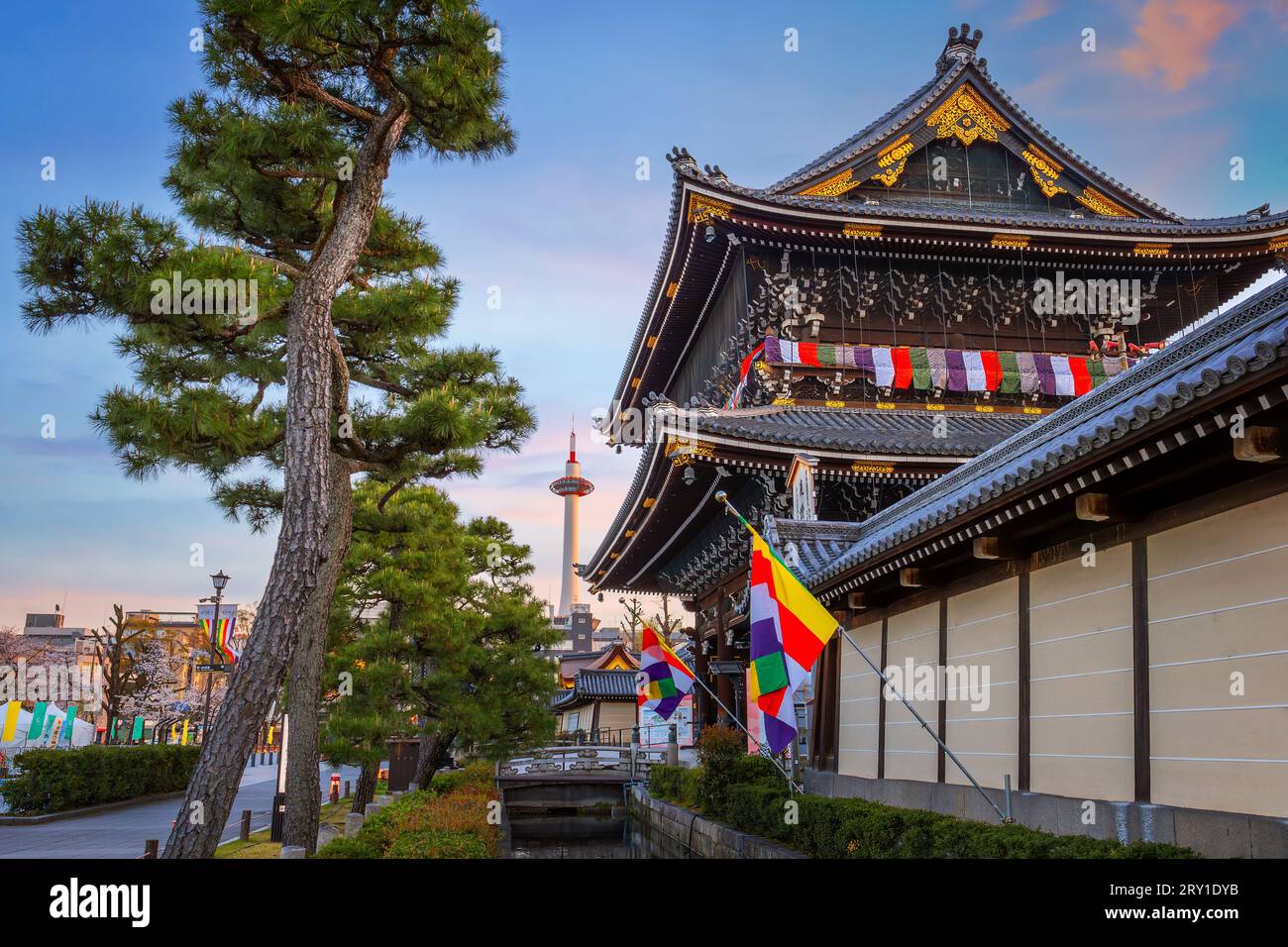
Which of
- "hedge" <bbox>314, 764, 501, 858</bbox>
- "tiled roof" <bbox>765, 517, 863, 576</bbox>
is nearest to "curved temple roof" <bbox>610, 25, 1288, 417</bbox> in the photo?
"tiled roof" <bbox>765, 517, 863, 576</bbox>

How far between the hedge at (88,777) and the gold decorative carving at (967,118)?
81.3 ft

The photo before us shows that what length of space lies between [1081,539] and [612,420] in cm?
2588

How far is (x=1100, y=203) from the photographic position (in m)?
22.3

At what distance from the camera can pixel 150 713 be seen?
64.9 meters

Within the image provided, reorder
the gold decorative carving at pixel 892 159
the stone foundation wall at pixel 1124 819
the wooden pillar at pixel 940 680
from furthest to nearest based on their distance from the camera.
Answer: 1. the gold decorative carving at pixel 892 159
2. the wooden pillar at pixel 940 680
3. the stone foundation wall at pixel 1124 819

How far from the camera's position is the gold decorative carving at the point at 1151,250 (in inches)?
775

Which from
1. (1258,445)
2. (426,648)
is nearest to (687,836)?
(426,648)

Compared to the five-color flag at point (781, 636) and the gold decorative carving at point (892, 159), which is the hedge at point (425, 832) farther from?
the gold decorative carving at point (892, 159)

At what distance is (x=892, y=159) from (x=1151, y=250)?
6089mm

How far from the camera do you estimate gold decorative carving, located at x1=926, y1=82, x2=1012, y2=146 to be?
2223 cm

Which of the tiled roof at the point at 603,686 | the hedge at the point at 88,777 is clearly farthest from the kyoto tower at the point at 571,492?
the hedge at the point at 88,777

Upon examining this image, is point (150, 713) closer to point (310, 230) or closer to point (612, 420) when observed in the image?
point (612, 420)

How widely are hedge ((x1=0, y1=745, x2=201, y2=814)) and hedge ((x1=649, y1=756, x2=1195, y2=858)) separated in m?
16.4
